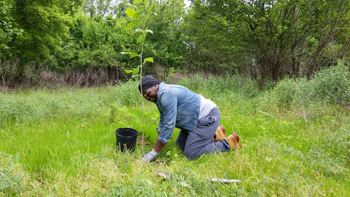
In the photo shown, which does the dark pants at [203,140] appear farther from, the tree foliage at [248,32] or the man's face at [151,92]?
the tree foliage at [248,32]

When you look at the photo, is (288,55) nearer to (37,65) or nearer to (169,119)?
(169,119)

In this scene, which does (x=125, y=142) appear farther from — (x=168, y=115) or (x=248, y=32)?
(x=248, y=32)

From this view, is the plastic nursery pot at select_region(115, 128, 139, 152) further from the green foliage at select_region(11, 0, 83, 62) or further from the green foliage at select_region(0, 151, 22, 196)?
the green foliage at select_region(11, 0, 83, 62)

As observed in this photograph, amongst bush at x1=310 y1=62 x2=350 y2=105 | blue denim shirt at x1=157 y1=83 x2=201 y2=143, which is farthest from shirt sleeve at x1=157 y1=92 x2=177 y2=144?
bush at x1=310 y1=62 x2=350 y2=105

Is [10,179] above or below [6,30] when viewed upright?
below

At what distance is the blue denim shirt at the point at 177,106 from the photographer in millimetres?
2619

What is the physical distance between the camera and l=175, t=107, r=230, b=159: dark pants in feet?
9.52

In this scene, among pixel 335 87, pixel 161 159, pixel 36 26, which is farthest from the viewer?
pixel 36 26

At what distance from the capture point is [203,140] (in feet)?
9.77

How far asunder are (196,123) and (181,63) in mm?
13727

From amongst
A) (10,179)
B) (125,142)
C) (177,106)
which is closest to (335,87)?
(177,106)

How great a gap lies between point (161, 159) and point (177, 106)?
2.74 feet

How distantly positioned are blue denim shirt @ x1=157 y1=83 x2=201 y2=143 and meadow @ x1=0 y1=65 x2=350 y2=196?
0.52 metres

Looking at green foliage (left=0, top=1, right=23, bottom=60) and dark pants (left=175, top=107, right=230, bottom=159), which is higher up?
green foliage (left=0, top=1, right=23, bottom=60)
